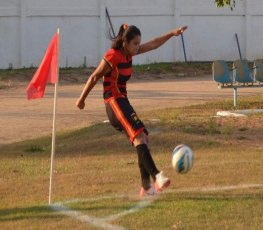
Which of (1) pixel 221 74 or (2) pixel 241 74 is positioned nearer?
(1) pixel 221 74

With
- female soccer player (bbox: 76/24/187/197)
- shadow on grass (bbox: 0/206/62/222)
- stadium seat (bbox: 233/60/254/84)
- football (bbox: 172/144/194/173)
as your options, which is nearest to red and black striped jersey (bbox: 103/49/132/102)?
female soccer player (bbox: 76/24/187/197)

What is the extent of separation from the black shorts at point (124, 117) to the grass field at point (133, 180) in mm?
769

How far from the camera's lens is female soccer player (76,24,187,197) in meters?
8.82

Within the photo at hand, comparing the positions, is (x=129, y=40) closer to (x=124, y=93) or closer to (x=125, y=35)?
(x=125, y=35)

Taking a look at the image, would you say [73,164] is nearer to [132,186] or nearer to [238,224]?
[132,186]

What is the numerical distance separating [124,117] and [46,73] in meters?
1.04

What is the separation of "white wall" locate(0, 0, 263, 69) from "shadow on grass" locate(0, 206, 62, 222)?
79.5 feet

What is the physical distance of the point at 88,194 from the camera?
940 cm

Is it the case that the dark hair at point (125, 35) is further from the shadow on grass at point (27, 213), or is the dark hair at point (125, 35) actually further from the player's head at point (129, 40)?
the shadow on grass at point (27, 213)

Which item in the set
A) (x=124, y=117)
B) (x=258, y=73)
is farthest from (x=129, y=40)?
(x=258, y=73)

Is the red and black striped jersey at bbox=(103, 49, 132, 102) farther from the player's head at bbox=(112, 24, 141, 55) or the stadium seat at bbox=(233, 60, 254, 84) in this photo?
the stadium seat at bbox=(233, 60, 254, 84)

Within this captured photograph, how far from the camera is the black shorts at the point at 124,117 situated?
8.84 meters

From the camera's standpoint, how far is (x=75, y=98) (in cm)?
2364

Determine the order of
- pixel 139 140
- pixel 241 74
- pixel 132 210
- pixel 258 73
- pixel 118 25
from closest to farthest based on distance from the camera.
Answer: pixel 132 210, pixel 139 140, pixel 241 74, pixel 258 73, pixel 118 25
